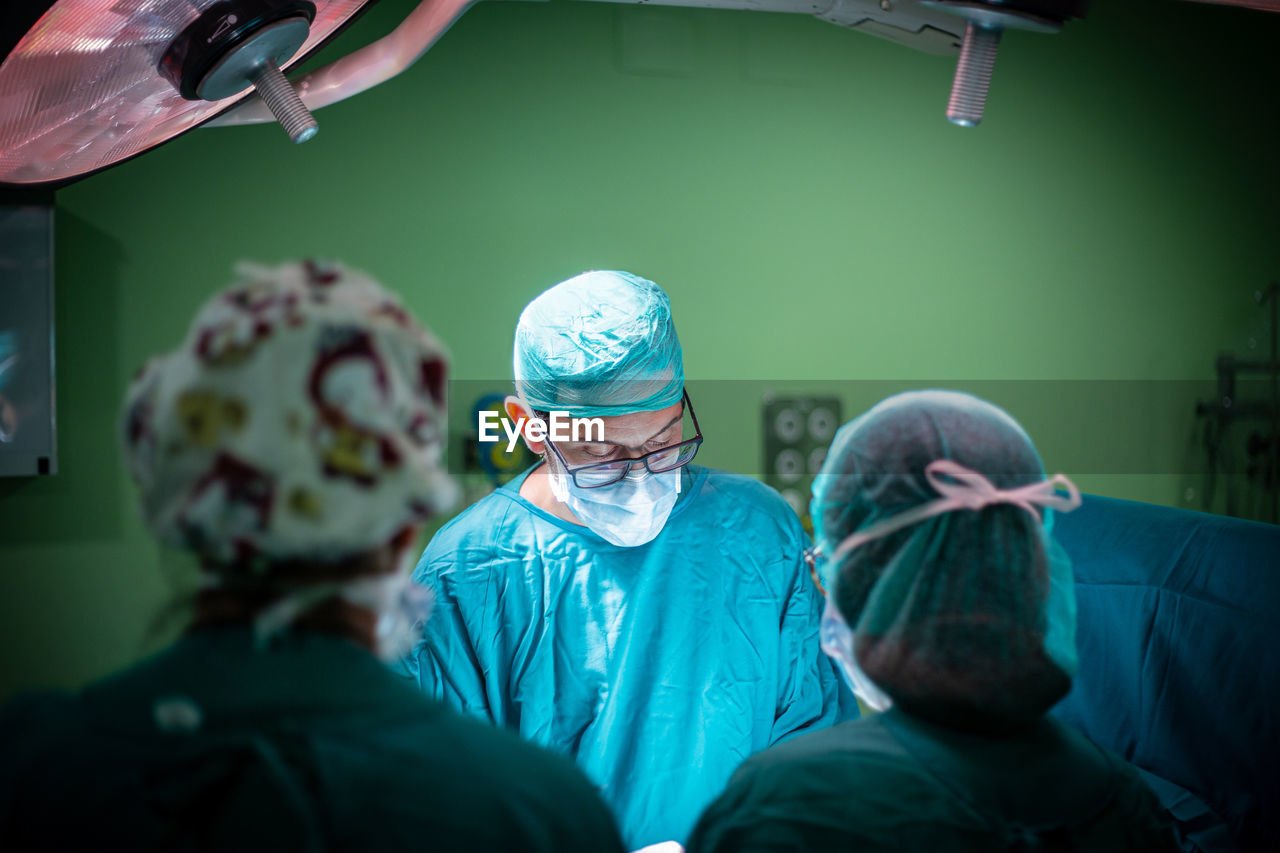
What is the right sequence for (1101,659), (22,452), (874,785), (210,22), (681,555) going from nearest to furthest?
(874,785) < (210,22) < (1101,659) < (681,555) < (22,452)

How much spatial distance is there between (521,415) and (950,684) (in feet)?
3.42

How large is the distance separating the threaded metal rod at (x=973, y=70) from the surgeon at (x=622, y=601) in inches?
26.6

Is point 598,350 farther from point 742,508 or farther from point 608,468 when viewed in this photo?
point 742,508

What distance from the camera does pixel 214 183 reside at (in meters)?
2.26

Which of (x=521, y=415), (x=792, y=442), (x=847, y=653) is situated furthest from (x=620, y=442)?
(x=792, y=442)

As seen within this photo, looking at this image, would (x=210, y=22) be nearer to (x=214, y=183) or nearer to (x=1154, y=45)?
(x=214, y=183)

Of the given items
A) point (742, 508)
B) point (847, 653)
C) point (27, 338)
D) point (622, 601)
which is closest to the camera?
point (847, 653)

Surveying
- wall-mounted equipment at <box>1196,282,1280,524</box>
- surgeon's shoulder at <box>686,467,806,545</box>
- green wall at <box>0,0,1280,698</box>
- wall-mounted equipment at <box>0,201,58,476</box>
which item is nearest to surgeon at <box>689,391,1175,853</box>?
surgeon's shoulder at <box>686,467,806,545</box>

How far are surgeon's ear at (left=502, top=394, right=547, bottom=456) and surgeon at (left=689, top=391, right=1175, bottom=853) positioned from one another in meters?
0.84

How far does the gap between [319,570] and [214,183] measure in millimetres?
1965

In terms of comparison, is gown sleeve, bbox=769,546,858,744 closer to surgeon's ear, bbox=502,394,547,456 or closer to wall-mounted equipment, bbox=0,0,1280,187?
surgeon's ear, bbox=502,394,547,456

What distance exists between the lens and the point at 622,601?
1.56 meters

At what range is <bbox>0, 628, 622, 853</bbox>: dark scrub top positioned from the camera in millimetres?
552

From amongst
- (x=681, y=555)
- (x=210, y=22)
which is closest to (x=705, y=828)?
(x=681, y=555)
